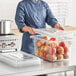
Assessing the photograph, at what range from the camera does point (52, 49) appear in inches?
86.7

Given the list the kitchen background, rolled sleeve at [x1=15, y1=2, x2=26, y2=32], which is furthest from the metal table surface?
the kitchen background

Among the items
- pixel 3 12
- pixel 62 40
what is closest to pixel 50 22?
pixel 62 40

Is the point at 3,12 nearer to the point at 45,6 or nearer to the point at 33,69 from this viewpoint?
the point at 45,6

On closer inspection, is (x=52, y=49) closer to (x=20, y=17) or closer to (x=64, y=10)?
(x=20, y=17)

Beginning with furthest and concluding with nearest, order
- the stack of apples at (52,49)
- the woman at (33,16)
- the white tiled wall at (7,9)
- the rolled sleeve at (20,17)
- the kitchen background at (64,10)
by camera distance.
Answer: the kitchen background at (64,10) → the white tiled wall at (7,9) → the woman at (33,16) → the rolled sleeve at (20,17) → the stack of apples at (52,49)

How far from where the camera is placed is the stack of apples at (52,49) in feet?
7.27

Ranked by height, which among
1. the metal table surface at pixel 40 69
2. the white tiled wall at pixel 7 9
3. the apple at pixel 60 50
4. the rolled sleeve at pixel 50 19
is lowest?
the metal table surface at pixel 40 69

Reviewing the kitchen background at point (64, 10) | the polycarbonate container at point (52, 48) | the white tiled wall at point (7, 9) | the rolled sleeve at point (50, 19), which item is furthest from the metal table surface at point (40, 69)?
the kitchen background at point (64, 10)

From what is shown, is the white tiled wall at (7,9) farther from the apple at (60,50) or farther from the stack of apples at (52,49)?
the apple at (60,50)

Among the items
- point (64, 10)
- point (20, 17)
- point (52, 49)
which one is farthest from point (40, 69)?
point (64, 10)

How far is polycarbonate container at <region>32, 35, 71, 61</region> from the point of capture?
7.28 ft

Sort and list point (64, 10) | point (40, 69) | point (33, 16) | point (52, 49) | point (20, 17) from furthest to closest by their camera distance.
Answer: point (64, 10), point (33, 16), point (20, 17), point (52, 49), point (40, 69)

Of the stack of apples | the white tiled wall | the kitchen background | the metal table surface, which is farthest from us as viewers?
the kitchen background

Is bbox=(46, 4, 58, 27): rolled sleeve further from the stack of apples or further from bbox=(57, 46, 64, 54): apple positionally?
bbox=(57, 46, 64, 54): apple
